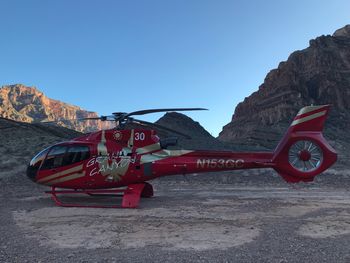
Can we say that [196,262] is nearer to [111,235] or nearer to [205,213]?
[111,235]

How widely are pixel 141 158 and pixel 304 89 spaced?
55.3 meters

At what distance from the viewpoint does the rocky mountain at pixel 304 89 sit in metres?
60.1

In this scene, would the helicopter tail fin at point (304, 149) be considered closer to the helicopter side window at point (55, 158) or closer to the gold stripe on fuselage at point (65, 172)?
the gold stripe on fuselage at point (65, 172)

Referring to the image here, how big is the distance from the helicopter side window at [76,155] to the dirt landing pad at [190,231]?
1.79 meters

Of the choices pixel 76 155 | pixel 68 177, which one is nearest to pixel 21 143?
pixel 68 177

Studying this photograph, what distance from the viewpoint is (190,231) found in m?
9.00

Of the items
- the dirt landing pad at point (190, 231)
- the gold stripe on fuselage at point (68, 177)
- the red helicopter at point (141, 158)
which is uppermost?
the red helicopter at point (141, 158)

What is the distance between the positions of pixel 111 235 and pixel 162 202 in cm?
517

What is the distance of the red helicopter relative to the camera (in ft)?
42.9

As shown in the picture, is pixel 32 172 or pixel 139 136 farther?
pixel 32 172

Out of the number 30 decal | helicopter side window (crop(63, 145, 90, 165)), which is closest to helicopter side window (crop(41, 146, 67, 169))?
helicopter side window (crop(63, 145, 90, 165))

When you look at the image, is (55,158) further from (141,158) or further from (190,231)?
(190,231)

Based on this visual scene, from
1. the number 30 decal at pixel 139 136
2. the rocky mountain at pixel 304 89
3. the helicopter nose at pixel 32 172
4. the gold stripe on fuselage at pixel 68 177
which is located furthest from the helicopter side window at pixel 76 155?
the rocky mountain at pixel 304 89

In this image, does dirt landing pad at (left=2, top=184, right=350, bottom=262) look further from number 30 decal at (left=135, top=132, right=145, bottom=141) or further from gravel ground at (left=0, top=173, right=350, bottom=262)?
number 30 decal at (left=135, top=132, right=145, bottom=141)
